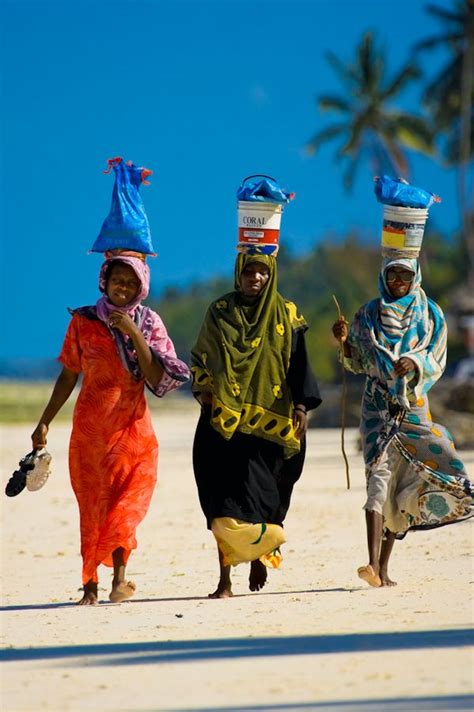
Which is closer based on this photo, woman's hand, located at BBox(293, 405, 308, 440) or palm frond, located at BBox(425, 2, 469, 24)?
woman's hand, located at BBox(293, 405, 308, 440)

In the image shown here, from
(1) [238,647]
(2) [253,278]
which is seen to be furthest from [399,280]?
(1) [238,647]

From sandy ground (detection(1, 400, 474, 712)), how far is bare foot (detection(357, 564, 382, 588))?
64 mm

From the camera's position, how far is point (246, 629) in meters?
7.20

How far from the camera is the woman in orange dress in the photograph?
28.3 feet

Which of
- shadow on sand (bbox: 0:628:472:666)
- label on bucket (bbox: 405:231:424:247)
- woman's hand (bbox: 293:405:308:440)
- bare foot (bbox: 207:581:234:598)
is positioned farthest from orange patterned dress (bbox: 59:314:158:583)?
shadow on sand (bbox: 0:628:472:666)

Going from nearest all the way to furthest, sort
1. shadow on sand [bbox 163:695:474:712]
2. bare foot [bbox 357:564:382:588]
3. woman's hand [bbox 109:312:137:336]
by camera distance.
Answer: shadow on sand [bbox 163:695:474:712] < bare foot [bbox 357:564:382:588] < woman's hand [bbox 109:312:137:336]

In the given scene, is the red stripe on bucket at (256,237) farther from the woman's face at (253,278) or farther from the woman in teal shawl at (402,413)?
the woman in teal shawl at (402,413)

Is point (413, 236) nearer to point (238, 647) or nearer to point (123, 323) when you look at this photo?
point (123, 323)

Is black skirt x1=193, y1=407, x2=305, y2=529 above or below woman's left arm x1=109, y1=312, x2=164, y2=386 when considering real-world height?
below

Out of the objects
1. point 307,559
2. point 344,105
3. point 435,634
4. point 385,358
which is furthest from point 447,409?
point 344,105

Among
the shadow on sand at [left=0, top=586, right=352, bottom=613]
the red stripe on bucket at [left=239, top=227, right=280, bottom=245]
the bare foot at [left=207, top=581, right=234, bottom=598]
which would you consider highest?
the red stripe on bucket at [left=239, top=227, right=280, bottom=245]

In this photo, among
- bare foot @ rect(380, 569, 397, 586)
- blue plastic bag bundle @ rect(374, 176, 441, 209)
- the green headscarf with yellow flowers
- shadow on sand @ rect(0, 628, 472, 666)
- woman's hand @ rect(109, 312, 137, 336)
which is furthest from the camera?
blue plastic bag bundle @ rect(374, 176, 441, 209)

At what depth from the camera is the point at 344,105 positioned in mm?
59656

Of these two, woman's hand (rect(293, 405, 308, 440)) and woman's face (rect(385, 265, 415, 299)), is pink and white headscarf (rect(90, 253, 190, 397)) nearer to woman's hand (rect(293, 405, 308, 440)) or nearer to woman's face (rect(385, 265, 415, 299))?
woman's hand (rect(293, 405, 308, 440))
